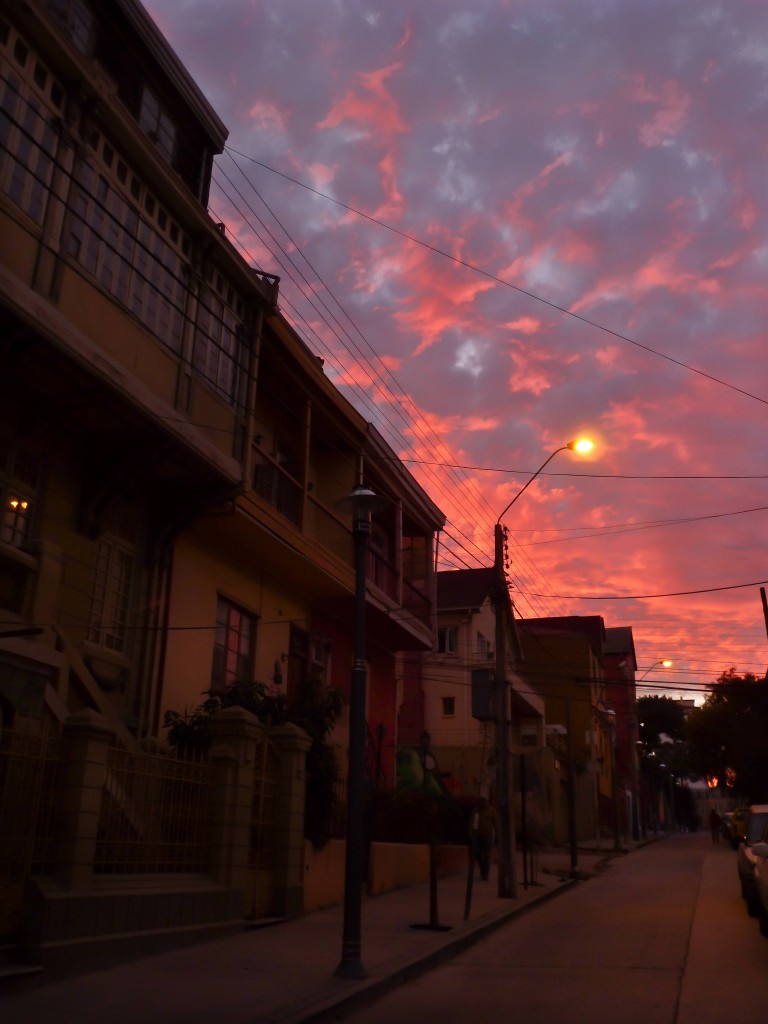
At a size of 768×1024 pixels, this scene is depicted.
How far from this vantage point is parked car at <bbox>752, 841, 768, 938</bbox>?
11.7 meters

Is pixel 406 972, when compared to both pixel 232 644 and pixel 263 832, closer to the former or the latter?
pixel 263 832

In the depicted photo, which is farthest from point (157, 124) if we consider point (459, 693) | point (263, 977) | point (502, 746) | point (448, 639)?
point (459, 693)

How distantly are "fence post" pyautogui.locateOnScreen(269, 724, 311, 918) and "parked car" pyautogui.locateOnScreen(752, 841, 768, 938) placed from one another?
6020 mm

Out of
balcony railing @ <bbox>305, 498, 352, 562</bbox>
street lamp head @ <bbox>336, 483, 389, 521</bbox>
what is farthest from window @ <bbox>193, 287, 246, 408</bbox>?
street lamp head @ <bbox>336, 483, 389, 521</bbox>

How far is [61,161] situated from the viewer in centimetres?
1197

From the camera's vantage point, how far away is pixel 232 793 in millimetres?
12070

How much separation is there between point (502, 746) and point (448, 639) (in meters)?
19.8

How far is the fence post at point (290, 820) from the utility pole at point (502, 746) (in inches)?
207

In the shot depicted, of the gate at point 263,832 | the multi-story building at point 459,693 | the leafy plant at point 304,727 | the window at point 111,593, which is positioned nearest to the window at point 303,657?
the leafy plant at point 304,727

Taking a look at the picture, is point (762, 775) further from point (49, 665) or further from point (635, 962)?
point (49, 665)

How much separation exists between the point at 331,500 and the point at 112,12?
1019 centimetres

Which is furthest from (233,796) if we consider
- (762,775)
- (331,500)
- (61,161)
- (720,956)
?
(762,775)

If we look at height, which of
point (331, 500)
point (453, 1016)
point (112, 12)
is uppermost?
point (112, 12)

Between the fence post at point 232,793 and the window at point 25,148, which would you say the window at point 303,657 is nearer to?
the fence post at point 232,793
